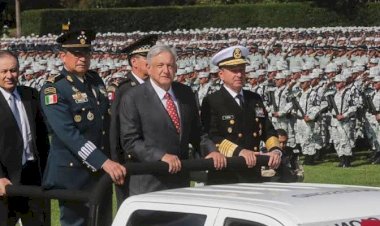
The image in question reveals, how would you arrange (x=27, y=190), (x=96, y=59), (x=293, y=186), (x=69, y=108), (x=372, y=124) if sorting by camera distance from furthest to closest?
(x=96, y=59) < (x=372, y=124) < (x=69, y=108) < (x=27, y=190) < (x=293, y=186)

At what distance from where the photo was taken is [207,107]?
8664 millimetres

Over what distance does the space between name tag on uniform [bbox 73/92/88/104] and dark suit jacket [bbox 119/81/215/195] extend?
1.04 feet

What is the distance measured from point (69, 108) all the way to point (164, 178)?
0.89m

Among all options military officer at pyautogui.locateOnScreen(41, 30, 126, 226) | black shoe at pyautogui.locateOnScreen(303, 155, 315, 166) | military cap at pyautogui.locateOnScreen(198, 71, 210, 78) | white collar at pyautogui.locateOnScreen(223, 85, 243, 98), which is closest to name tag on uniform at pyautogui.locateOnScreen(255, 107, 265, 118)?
white collar at pyautogui.locateOnScreen(223, 85, 243, 98)

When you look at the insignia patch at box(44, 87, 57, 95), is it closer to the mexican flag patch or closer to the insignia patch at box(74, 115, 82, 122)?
the mexican flag patch

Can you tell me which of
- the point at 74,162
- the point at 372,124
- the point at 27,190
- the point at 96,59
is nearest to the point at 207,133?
the point at 74,162

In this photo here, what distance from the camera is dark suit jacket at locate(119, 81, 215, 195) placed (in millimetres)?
7348

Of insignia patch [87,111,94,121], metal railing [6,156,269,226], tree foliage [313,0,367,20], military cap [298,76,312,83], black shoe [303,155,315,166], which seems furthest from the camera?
tree foliage [313,0,367,20]

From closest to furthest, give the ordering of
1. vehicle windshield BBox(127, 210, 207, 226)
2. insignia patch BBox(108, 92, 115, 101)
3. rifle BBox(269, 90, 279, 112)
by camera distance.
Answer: vehicle windshield BBox(127, 210, 207, 226), insignia patch BBox(108, 92, 115, 101), rifle BBox(269, 90, 279, 112)

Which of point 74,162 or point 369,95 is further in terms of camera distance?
point 369,95

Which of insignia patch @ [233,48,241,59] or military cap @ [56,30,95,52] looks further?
insignia patch @ [233,48,241,59]

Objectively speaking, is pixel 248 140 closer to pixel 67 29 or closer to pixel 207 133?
pixel 207 133

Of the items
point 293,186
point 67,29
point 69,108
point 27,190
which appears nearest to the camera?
point 293,186

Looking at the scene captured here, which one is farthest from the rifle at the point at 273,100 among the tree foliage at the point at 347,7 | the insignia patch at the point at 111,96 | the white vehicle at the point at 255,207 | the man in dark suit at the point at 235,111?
the tree foliage at the point at 347,7
